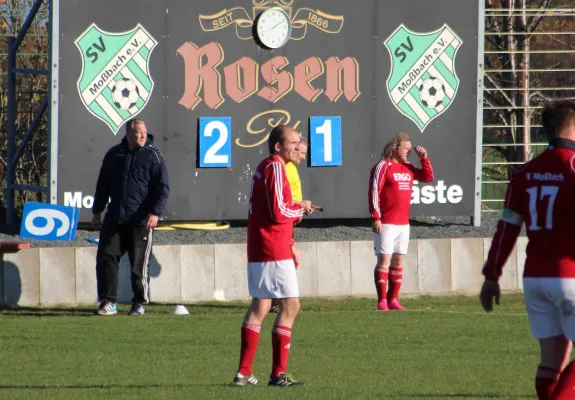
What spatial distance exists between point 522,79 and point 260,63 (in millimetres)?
5062

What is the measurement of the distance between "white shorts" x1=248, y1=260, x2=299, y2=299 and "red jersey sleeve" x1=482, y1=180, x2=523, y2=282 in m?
2.24

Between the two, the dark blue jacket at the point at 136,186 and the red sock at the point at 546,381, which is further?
the dark blue jacket at the point at 136,186

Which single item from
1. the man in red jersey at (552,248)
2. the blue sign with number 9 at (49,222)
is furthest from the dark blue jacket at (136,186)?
the man in red jersey at (552,248)

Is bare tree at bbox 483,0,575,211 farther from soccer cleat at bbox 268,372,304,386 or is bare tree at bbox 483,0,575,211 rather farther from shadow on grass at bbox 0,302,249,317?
soccer cleat at bbox 268,372,304,386

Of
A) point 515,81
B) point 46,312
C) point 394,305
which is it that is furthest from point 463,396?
point 515,81

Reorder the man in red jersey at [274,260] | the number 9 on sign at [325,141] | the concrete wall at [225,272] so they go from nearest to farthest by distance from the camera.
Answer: the man in red jersey at [274,260]
the concrete wall at [225,272]
the number 9 on sign at [325,141]

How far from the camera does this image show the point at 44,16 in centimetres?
1877

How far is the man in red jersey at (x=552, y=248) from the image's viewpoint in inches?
249

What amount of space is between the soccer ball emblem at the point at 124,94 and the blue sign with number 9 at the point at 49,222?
5.35 feet

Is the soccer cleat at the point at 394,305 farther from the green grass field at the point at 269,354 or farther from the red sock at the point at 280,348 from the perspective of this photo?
the red sock at the point at 280,348

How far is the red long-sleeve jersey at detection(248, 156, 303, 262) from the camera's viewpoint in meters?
8.58

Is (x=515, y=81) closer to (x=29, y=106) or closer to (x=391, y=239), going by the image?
(x=391, y=239)

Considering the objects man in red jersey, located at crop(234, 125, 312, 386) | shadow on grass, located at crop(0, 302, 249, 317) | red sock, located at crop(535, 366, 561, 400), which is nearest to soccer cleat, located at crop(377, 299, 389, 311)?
shadow on grass, located at crop(0, 302, 249, 317)

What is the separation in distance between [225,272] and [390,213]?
248 cm
